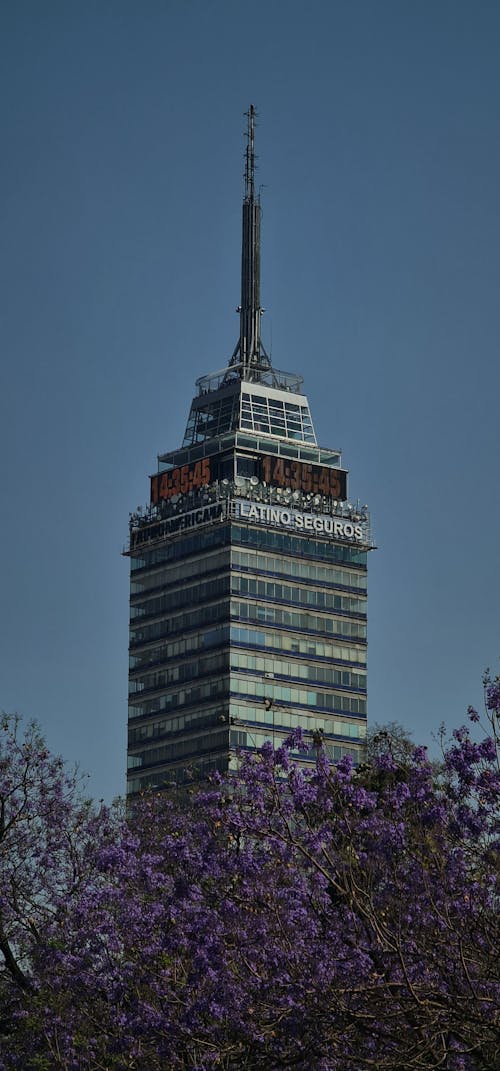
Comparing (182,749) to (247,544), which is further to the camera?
(247,544)

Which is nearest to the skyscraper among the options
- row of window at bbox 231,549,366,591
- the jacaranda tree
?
row of window at bbox 231,549,366,591

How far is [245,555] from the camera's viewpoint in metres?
186

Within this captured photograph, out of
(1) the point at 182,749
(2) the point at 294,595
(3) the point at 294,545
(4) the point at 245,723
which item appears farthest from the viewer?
(3) the point at 294,545

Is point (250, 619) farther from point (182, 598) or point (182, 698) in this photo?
point (182, 698)

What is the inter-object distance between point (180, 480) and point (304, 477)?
11609mm

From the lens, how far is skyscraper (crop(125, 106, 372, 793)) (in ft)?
601

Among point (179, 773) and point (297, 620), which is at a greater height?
Answer: point (297, 620)

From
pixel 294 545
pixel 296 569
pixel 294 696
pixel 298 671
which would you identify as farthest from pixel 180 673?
pixel 294 545

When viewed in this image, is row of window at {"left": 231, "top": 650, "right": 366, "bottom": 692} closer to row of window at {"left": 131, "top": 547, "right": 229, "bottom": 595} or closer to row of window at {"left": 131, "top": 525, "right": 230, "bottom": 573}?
row of window at {"left": 131, "top": 547, "right": 229, "bottom": 595}

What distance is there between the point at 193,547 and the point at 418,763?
149181mm

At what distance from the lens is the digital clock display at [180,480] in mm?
191625

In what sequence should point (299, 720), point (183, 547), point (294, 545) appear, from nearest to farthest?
point (299, 720), point (294, 545), point (183, 547)

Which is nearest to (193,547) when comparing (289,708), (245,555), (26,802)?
(245,555)

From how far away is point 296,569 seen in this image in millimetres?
189125
